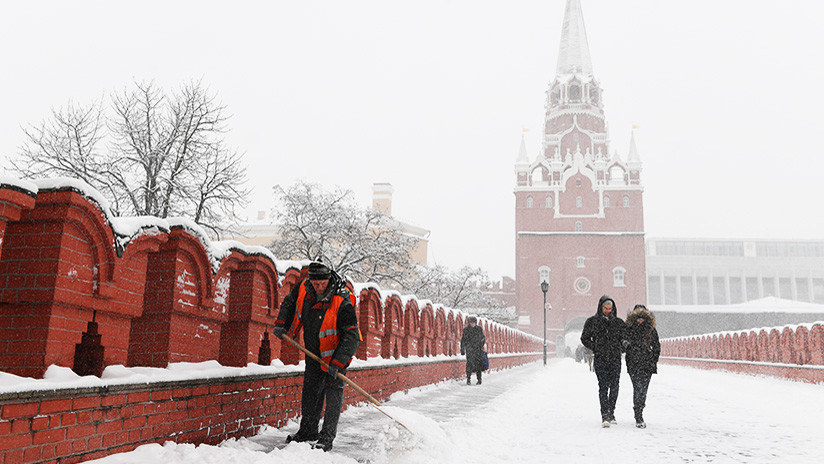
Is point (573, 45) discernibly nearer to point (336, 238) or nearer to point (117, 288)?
point (336, 238)

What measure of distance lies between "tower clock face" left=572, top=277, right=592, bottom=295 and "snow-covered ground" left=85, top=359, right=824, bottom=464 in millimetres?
49920

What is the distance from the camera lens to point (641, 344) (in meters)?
8.02

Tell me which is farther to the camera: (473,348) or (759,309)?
(759,309)

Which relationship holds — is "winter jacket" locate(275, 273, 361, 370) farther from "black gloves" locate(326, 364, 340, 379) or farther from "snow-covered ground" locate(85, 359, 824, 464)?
"snow-covered ground" locate(85, 359, 824, 464)

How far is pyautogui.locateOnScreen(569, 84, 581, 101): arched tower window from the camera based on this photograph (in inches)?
2741

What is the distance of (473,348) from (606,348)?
7007 millimetres

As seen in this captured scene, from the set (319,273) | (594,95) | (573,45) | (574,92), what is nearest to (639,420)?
(319,273)

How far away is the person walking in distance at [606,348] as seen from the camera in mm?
7762

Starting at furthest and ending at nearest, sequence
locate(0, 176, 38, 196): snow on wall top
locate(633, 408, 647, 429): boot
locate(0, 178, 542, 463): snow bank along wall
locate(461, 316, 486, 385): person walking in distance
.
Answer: locate(461, 316, 486, 385): person walking in distance
locate(633, 408, 647, 429): boot
locate(0, 178, 542, 463): snow bank along wall
locate(0, 176, 38, 196): snow on wall top

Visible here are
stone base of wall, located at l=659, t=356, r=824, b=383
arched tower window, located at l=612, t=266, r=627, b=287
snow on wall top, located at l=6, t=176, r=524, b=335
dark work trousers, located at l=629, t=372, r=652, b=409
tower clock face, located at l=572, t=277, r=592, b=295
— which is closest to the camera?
snow on wall top, located at l=6, t=176, r=524, b=335

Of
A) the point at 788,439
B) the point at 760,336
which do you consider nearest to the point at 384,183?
the point at 760,336

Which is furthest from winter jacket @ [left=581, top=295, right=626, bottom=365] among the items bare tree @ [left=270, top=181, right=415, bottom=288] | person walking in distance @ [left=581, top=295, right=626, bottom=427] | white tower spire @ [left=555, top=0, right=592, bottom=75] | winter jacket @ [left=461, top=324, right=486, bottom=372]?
white tower spire @ [left=555, top=0, right=592, bottom=75]

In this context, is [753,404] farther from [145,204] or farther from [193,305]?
[145,204]

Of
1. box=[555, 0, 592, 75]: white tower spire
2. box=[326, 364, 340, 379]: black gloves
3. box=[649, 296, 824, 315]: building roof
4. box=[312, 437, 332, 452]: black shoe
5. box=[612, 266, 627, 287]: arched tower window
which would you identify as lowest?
box=[312, 437, 332, 452]: black shoe
